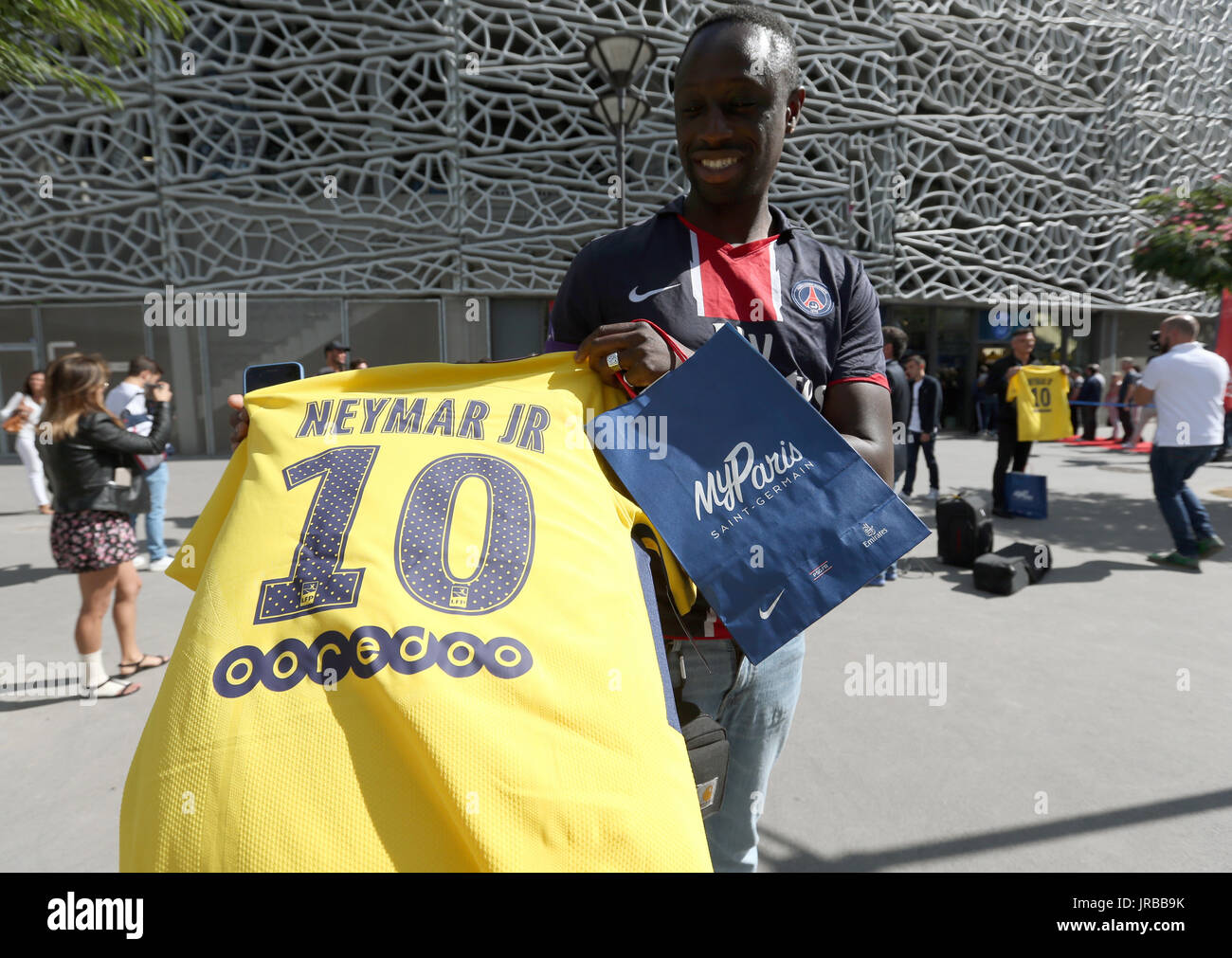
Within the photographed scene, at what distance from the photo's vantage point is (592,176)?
1697 cm

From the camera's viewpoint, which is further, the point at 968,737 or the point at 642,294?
the point at 968,737

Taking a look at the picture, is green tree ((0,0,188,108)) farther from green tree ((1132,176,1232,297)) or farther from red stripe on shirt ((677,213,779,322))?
green tree ((1132,176,1232,297))

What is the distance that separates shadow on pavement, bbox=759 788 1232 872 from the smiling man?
1398 mm

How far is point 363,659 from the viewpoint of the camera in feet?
3.05

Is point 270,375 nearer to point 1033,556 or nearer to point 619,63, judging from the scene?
point 1033,556

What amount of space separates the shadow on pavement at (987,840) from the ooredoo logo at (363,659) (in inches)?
84.5

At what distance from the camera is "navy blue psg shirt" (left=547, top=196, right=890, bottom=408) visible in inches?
54.9

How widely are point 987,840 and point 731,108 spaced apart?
272 centimetres

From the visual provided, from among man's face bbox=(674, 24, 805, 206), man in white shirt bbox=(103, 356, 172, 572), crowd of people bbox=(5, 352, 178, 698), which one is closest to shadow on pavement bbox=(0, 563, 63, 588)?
man in white shirt bbox=(103, 356, 172, 572)

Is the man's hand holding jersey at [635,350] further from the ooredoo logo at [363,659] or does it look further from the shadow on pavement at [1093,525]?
the shadow on pavement at [1093,525]

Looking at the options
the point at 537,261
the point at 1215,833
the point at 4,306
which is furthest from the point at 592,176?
the point at 1215,833

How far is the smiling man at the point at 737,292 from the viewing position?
1.32 metres

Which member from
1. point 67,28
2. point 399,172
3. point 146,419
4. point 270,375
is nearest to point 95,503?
point 146,419

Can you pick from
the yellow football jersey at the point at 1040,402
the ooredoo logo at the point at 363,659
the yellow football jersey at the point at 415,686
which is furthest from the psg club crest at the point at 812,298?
the yellow football jersey at the point at 1040,402
